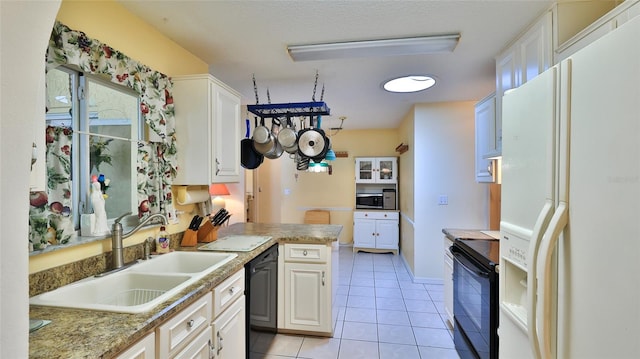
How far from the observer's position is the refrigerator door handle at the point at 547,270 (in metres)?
0.76

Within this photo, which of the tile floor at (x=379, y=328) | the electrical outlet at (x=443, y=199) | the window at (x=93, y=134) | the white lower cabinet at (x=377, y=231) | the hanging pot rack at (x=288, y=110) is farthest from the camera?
the white lower cabinet at (x=377, y=231)

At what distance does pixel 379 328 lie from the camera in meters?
2.61

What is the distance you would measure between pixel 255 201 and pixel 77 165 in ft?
15.9

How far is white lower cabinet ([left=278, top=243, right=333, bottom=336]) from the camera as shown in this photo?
238 cm

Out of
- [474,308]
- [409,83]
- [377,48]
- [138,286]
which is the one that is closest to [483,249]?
[474,308]

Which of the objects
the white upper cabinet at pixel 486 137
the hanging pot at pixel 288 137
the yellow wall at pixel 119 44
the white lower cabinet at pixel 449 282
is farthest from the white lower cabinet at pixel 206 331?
the white upper cabinet at pixel 486 137

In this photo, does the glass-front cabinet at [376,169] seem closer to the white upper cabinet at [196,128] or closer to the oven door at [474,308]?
the oven door at [474,308]

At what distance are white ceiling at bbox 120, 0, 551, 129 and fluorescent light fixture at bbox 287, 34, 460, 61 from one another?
5 cm

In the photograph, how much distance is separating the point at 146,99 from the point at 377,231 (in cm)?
430

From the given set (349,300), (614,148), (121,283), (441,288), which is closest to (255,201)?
(349,300)

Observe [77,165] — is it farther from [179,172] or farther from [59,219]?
[179,172]

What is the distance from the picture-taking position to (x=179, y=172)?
205cm

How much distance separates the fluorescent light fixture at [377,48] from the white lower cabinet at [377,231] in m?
3.50

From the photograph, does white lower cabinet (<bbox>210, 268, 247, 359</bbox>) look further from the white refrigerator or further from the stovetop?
the stovetop
